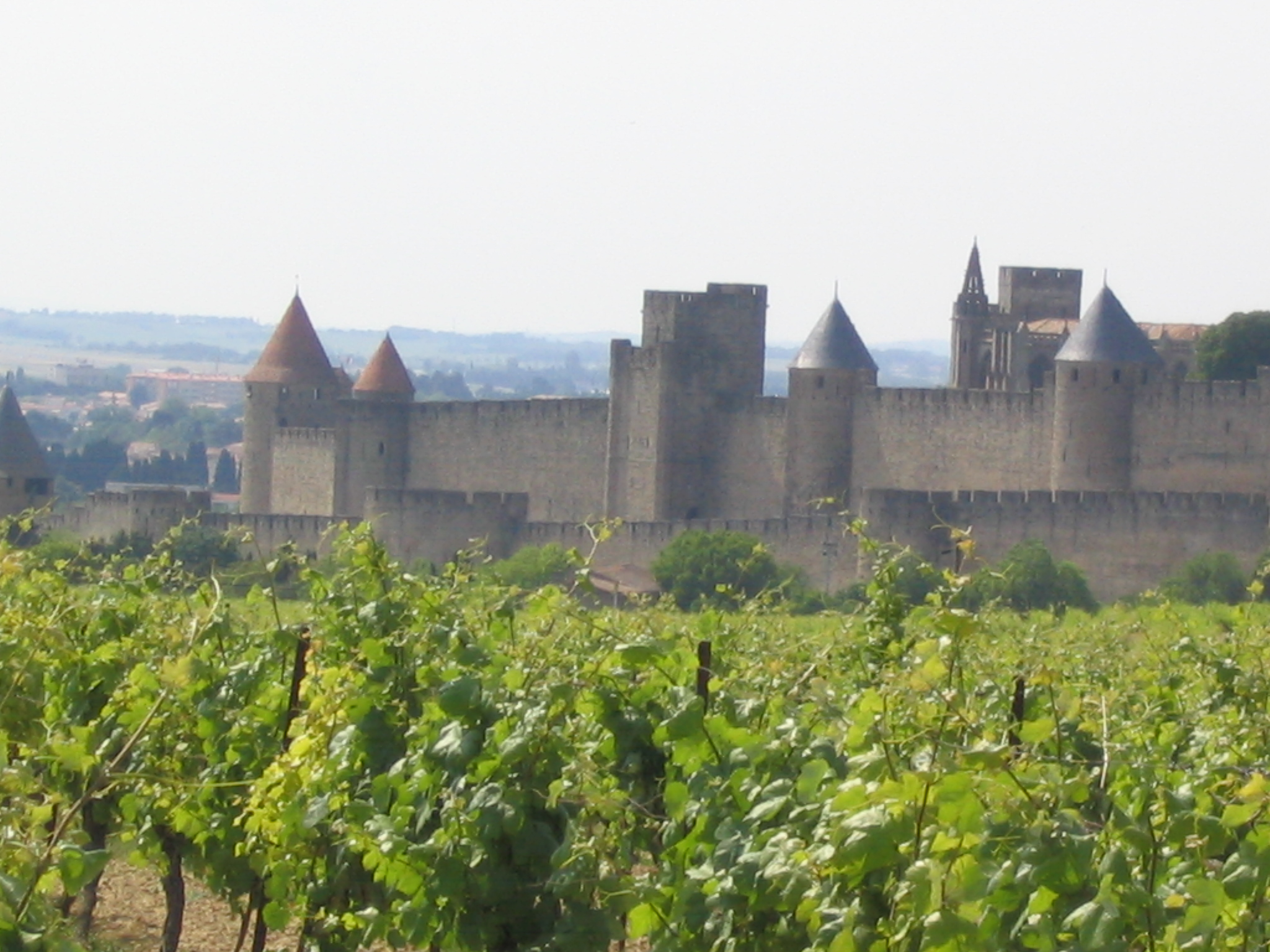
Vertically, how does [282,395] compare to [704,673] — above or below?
above

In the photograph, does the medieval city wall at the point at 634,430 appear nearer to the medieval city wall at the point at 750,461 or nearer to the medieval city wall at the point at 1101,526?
the medieval city wall at the point at 750,461

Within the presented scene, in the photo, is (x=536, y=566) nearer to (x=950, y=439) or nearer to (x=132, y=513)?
(x=950, y=439)

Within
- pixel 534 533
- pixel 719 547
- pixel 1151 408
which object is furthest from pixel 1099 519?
pixel 534 533

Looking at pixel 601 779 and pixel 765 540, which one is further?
pixel 765 540

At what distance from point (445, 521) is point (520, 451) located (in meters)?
3.58

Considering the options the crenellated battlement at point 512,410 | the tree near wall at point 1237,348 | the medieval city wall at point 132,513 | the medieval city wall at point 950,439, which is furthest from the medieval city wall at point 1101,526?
the medieval city wall at point 132,513

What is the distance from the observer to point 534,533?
119 feet

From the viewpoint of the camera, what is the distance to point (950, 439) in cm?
3578

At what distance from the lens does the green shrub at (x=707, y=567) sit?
32.1m

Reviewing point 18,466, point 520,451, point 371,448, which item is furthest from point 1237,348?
point 18,466

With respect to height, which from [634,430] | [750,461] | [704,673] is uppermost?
[634,430]

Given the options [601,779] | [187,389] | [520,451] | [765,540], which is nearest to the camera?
[601,779]

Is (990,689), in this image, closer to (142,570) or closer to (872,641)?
(872,641)

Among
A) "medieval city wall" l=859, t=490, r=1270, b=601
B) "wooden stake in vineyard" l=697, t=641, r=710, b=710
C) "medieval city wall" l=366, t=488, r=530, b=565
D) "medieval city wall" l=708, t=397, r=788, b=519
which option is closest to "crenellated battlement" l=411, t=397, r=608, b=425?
"medieval city wall" l=708, t=397, r=788, b=519
